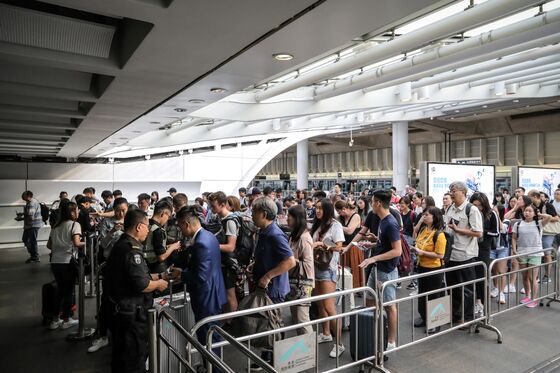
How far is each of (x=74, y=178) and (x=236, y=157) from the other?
837 cm

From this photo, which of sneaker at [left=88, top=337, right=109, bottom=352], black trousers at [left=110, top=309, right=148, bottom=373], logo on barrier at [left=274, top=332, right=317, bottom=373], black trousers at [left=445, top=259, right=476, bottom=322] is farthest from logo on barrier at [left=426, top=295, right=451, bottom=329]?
sneaker at [left=88, top=337, right=109, bottom=352]

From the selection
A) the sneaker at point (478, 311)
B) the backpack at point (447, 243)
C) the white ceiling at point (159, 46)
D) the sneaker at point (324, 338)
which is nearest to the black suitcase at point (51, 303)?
the white ceiling at point (159, 46)

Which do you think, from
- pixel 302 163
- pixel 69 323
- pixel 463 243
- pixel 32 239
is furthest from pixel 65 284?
pixel 302 163

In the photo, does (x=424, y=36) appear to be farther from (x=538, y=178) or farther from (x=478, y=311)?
(x=538, y=178)

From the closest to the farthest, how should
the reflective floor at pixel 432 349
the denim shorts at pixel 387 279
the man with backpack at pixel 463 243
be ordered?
the reflective floor at pixel 432 349 < the denim shorts at pixel 387 279 < the man with backpack at pixel 463 243

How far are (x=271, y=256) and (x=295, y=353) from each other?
0.91 m

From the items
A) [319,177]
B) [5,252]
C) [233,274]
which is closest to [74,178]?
[5,252]

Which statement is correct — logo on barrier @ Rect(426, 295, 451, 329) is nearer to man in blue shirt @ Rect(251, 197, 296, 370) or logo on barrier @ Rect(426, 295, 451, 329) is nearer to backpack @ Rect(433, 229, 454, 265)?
backpack @ Rect(433, 229, 454, 265)

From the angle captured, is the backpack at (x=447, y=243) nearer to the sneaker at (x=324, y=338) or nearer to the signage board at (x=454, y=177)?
the sneaker at (x=324, y=338)

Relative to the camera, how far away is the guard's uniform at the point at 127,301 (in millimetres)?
3391

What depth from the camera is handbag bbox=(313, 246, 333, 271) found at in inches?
182

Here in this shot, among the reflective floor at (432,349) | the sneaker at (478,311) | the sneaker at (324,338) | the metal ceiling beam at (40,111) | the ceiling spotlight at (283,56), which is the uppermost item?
the metal ceiling beam at (40,111)

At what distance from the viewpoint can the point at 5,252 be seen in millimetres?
13062

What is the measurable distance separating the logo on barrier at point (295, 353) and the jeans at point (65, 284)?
375 cm
